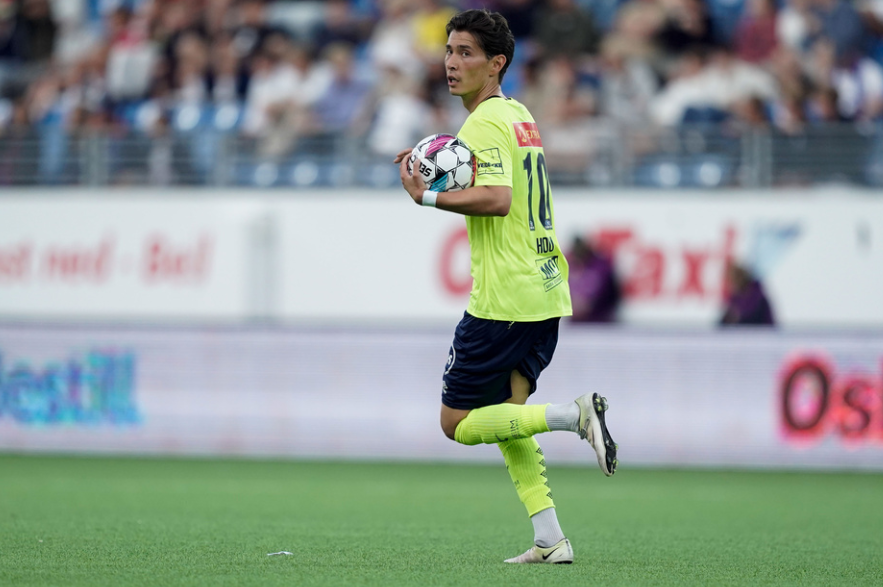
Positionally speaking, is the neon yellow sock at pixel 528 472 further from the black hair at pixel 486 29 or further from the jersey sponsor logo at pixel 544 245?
the black hair at pixel 486 29

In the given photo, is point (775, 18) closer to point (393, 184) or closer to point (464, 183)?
point (393, 184)

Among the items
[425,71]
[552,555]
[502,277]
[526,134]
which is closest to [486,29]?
[526,134]

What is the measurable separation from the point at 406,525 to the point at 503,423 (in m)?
1.97

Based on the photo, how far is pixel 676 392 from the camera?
11.6 m

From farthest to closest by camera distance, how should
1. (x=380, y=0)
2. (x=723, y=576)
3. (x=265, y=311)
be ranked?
(x=380, y=0) → (x=265, y=311) → (x=723, y=576)

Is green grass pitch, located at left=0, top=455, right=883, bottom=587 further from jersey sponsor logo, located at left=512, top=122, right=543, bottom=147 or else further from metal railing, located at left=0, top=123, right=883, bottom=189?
metal railing, located at left=0, top=123, right=883, bottom=189

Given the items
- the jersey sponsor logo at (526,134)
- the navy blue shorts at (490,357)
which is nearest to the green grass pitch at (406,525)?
the navy blue shorts at (490,357)

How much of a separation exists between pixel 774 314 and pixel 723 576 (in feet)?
26.7

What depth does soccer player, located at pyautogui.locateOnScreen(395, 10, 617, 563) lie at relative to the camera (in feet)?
16.9

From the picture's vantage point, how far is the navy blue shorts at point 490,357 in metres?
5.20

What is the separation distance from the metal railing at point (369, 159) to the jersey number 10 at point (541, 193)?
25.0 ft

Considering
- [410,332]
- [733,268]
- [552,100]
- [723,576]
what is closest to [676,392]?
[733,268]

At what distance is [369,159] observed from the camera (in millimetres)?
13273

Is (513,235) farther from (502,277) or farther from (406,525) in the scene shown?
(406,525)
